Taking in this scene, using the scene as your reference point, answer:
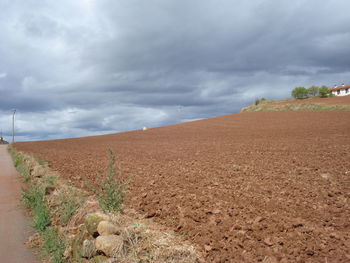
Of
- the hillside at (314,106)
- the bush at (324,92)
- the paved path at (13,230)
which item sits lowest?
the paved path at (13,230)

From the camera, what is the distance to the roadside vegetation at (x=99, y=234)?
185 inches

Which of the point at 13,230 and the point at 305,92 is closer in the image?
the point at 13,230

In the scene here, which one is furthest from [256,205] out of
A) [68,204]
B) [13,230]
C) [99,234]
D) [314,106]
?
[314,106]

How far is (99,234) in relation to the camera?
537 cm

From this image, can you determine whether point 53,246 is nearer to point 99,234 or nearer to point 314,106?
point 99,234

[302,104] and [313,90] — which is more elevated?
[313,90]

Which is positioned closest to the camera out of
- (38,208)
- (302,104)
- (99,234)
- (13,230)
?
(99,234)

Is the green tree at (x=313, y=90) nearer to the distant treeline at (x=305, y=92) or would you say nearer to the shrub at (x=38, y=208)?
the distant treeline at (x=305, y=92)

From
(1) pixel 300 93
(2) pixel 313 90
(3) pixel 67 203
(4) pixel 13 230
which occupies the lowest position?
(4) pixel 13 230

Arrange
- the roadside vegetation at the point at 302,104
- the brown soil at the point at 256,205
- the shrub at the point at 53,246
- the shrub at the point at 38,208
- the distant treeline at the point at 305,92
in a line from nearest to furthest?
1. the brown soil at the point at 256,205
2. the shrub at the point at 53,246
3. the shrub at the point at 38,208
4. the roadside vegetation at the point at 302,104
5. the distant treeline at the point at 305,92

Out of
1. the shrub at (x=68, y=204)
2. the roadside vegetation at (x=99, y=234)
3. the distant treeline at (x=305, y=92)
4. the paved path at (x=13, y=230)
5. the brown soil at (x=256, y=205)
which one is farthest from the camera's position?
the distant treeline at (x=305, y=92)

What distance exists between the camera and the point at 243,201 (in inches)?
270

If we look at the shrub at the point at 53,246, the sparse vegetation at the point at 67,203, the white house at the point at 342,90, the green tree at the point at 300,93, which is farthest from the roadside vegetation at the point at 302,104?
the shrub at the point at 53,246

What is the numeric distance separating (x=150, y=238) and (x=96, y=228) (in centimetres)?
107
